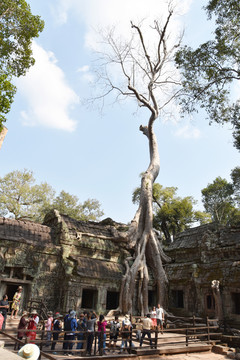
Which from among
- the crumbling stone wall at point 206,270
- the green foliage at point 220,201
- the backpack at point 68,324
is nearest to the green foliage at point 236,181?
the green foliage at point 220,201

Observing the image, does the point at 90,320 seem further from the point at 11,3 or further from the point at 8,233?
the point at 11,3

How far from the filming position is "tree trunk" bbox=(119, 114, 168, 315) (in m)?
14.2

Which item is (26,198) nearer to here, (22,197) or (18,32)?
(22,197)

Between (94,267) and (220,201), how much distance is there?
75.8ft

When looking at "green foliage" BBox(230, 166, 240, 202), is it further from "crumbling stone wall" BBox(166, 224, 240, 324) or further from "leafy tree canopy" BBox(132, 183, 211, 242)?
"crumbling stone wall" BBox(166, 224, 240, 324)

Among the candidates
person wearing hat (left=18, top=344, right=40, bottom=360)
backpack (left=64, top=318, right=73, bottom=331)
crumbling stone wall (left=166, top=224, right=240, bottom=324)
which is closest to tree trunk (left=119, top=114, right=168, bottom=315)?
crumbling stone wall (left=166, top=224, right=240, bottom=324)

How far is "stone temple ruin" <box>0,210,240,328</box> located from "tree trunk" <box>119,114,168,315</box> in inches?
45.7

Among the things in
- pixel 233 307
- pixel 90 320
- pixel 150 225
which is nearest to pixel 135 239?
pixel 150 225

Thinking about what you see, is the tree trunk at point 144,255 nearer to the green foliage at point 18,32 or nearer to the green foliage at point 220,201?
the green foliage at point 18,32

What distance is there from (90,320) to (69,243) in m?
7.64

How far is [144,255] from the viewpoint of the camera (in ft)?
52.1

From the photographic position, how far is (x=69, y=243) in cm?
1531

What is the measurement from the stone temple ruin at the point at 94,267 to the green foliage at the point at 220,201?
15.5m

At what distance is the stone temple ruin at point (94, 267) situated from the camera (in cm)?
1341
